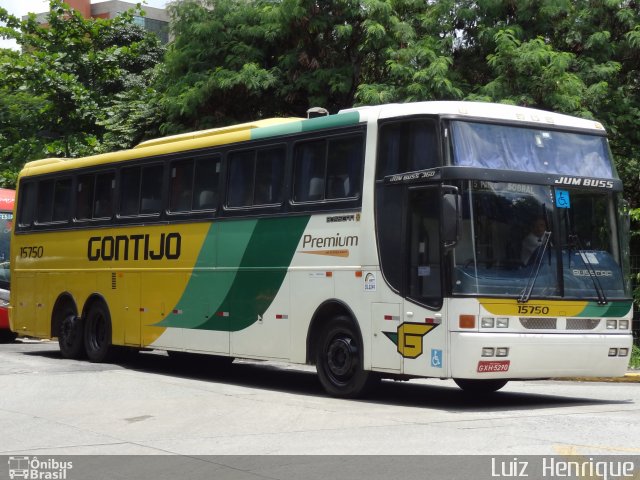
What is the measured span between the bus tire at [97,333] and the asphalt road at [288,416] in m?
1.25

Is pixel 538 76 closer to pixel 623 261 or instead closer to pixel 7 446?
pixel 623 261

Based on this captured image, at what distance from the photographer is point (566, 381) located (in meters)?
17.3

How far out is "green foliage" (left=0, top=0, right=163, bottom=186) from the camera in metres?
36.9

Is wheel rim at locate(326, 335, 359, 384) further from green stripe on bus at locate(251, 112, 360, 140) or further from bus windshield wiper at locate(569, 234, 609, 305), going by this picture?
bus windshield wiper at locate(569, 234, 609, 305)

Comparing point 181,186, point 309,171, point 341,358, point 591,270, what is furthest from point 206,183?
point 591,270

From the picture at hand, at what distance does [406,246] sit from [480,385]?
2.97 metres

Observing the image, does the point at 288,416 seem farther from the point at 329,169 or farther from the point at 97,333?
the point at 97,333

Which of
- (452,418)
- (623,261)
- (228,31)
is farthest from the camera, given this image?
(228,31)

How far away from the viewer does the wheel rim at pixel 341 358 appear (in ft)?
44.4

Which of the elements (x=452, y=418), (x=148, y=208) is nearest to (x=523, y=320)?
(x=452, y=418)

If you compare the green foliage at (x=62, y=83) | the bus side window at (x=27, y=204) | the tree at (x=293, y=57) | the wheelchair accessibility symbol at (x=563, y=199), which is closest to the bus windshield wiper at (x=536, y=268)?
the wheelchair accessibility symbol at (x=563, y=199)

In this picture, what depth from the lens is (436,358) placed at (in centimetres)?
1234

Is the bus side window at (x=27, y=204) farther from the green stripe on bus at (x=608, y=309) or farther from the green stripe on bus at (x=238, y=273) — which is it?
the green stripe on bus at (x=608, y=309)

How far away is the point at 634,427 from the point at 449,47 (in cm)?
1326
